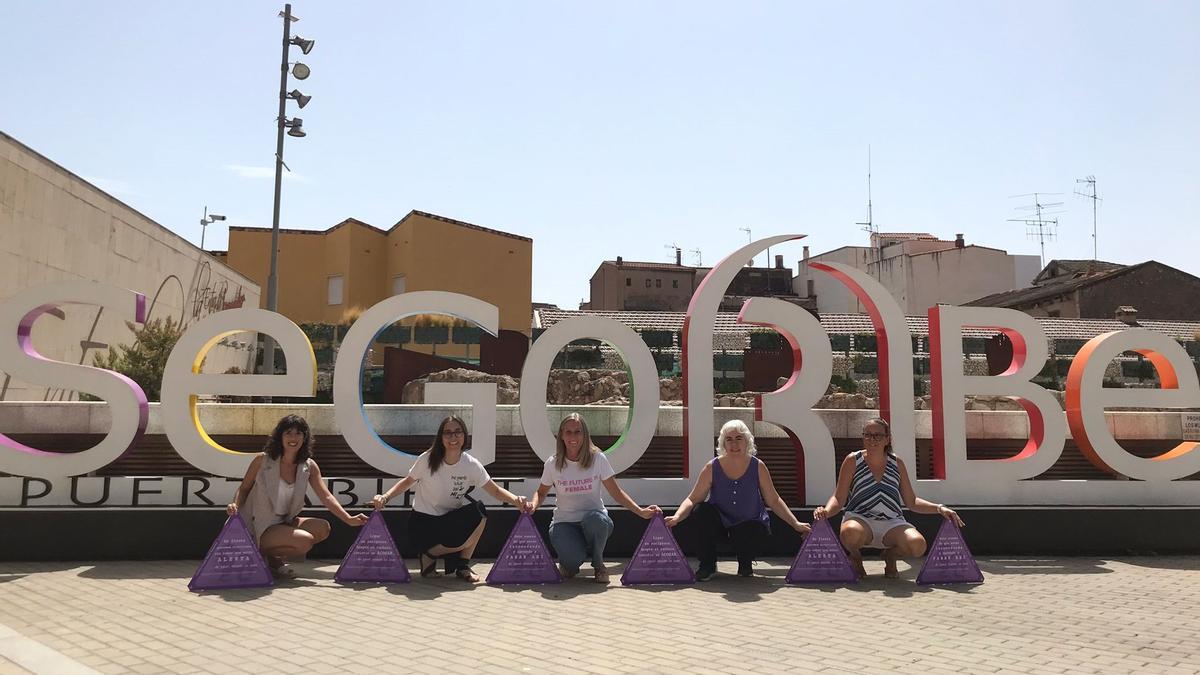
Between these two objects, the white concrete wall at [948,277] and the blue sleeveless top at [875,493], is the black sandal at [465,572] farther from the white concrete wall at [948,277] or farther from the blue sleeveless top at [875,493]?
the white concrete wall at [948,277]

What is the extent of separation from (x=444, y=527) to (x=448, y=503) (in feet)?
0.63

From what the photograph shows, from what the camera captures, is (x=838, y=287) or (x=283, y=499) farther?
(x=838, y=287)

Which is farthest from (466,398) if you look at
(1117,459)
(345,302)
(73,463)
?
(345,302)

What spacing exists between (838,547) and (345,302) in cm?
3418

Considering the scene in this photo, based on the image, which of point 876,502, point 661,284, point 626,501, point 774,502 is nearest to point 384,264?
point 661,284

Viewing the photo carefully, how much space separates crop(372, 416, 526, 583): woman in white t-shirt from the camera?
675 cm

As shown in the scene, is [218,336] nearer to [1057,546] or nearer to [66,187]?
[1057,546]

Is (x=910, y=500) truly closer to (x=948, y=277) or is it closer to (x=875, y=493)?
(x=875, y=493)

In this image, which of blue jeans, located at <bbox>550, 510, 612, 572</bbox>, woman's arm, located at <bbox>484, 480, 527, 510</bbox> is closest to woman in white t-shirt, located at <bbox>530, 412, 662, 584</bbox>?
blue jeans, located at <bbox>550, 510, 612, 572</bbox>

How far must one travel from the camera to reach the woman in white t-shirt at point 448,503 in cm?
675

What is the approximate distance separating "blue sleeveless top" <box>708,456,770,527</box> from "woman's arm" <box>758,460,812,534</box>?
0.14 feet

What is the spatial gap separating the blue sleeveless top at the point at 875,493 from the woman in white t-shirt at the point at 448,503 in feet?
9.08

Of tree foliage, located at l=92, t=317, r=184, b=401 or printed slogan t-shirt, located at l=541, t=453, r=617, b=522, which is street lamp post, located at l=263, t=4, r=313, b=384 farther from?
printed slogan t-shirt, located at l=541, t=453, r=617, b=522

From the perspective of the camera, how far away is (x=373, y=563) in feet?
21.7
